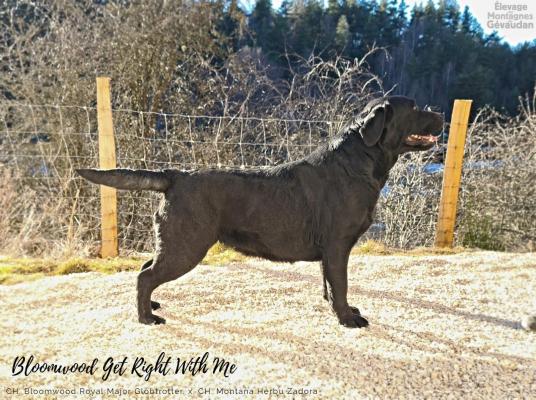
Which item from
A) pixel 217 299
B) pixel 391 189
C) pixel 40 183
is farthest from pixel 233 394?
pixel 40 183

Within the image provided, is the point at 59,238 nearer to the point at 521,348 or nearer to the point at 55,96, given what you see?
the point at 55,96

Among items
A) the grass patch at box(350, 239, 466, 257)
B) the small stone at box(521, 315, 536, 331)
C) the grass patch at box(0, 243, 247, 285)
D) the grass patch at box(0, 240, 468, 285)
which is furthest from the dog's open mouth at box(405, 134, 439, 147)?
the grass patch at box(350, 239, 466, 257)

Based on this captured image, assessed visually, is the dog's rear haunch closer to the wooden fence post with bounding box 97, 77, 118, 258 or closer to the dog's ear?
the dog's ear

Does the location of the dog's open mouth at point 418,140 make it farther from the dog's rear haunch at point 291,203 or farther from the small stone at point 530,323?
the small stone at point 530,323

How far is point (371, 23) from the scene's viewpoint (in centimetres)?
2347

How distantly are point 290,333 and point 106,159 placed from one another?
3.27 m

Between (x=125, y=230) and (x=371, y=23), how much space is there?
19980 mm

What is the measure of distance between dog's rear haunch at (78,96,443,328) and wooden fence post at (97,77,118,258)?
2.32 m

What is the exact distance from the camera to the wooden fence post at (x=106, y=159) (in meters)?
5.50

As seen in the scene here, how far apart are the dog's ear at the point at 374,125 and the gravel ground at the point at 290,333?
1.32 m

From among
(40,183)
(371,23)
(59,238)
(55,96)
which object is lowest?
(59,238)

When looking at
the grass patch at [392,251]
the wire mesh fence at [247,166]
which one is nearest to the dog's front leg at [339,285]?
the grass patch at [392,251]

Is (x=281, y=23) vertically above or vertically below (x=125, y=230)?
above

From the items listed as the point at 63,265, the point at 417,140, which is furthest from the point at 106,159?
the point at 417,140
